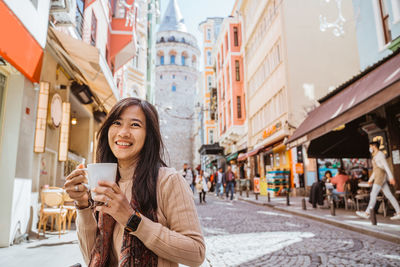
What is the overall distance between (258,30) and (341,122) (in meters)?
17.4

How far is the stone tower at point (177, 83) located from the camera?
60281 millimetres

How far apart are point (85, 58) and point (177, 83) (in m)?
56.4

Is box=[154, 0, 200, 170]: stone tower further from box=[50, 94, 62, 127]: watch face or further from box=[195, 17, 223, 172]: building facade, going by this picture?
box=[50, 94, 62, 127]: watch face

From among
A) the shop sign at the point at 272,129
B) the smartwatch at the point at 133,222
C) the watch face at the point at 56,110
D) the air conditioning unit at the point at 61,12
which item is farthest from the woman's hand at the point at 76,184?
the shop sign at the point at 272,129

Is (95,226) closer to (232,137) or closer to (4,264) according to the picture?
(4,264)

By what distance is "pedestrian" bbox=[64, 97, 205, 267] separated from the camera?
131cm

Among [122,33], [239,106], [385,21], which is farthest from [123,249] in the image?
[239,106]

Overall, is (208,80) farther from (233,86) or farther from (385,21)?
(385,21)

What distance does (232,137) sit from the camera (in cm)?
3011

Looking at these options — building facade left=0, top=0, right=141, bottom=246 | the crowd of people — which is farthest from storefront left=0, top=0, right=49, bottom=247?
the crowd of people

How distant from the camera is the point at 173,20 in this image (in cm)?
6706

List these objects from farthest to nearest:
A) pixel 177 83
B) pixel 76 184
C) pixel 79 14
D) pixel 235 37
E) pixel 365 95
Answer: pixel 177 83 < pixel 235 37 < pixel 79 14 < pixel 365 95 < pixel 76 184

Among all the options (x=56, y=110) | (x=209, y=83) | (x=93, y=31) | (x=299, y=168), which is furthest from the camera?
(x=209, y=83)

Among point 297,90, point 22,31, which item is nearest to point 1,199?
point 22,31
